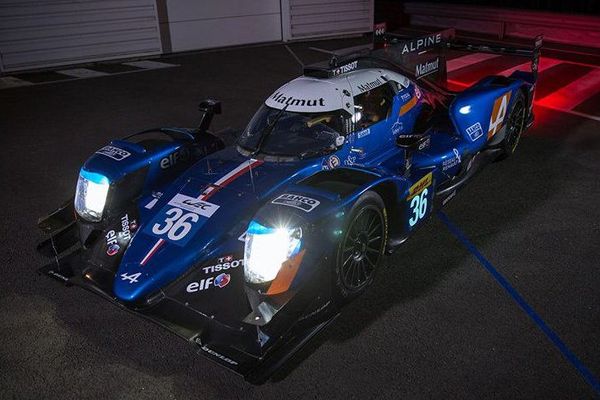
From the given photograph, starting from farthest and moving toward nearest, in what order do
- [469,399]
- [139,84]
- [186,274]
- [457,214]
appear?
[139,84] < [457,214] < [186,274] < [469,399]

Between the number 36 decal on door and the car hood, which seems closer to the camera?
the car hood

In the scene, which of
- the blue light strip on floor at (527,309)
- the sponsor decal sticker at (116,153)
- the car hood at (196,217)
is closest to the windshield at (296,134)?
the car hood at (196,217)

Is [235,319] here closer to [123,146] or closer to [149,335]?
[149,335]

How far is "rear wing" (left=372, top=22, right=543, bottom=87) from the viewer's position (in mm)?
6465

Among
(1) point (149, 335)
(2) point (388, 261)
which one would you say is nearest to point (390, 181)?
(2) point (388, 261)

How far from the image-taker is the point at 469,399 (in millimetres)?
3479

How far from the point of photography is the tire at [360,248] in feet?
13.6

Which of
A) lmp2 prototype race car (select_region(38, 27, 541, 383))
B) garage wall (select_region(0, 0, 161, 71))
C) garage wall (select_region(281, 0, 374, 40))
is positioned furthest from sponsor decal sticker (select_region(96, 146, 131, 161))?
garage wall (select_region(281, 0, 374, 40))

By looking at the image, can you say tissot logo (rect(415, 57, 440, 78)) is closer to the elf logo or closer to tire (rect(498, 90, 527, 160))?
tire (rect(498, 90, 527, 160))

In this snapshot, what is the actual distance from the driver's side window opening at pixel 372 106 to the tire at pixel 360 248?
1122 mm

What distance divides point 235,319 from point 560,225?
3681mm

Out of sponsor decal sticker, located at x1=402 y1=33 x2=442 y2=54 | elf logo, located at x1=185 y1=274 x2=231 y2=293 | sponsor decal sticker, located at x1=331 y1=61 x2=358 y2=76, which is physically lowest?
elf logo, located at x1=185 y1=274 x2=231 y2=293

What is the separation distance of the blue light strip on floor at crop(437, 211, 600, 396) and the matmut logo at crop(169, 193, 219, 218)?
8.37 ft

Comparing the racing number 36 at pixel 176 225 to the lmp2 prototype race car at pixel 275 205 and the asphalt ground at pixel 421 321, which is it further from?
the asphalt ground at pixel 421 321
